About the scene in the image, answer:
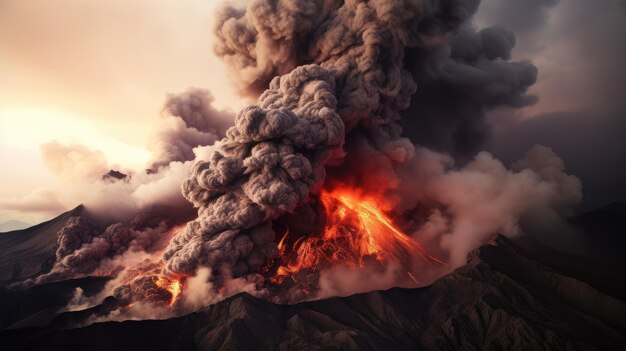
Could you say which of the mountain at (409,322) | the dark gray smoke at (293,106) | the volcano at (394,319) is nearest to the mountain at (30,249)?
the volcano at (394,319)

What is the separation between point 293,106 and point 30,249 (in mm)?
28526

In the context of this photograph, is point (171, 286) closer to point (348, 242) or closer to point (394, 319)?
point (348, 242)

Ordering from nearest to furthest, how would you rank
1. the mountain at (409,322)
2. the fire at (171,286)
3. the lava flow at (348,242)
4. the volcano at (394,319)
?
1. the mountain at (409,322)
2. the volcano at (394,319)
3. the fire at (171,286)
4. the lava flow at (348,242)

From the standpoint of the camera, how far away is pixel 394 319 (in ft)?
78.9

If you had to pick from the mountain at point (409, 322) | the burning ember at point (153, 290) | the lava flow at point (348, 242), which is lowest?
the mountain at point (409, 322)

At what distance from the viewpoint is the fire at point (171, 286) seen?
83.4ft

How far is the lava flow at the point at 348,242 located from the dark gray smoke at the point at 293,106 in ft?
13.2

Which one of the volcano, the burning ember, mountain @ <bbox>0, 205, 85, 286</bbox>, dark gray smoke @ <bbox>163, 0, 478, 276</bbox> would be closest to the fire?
the burning ember

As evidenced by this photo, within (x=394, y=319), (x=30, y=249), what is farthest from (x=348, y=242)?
(x=30, y=249)

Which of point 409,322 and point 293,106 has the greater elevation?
point 293,106

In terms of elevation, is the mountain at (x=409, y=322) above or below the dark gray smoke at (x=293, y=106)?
below

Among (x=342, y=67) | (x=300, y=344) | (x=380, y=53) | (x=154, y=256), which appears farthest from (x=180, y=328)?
(x=380, y=53)

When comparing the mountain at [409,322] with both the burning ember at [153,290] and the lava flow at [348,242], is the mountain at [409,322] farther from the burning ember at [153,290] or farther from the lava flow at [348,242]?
the lava flow at [348,242]

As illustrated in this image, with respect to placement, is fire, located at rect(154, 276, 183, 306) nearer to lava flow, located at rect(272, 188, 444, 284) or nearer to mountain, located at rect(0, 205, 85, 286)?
lava flow, located at rect(272, 188, 444, 284)
